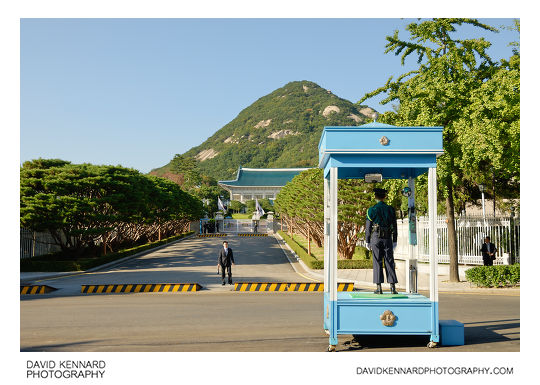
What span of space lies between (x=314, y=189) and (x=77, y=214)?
480 inches

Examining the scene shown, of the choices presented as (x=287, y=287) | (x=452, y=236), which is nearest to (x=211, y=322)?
(x=287, y=287)

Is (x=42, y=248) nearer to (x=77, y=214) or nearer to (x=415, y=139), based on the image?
(x=77, y=214)

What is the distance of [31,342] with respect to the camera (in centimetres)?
855

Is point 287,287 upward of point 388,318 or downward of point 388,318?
downward

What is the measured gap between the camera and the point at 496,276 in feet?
50.9

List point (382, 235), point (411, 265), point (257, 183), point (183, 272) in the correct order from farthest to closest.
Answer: point (257, 183) → point (183, 272) → point (411, 265) → point (382, 235)

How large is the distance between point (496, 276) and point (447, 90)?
6271mm

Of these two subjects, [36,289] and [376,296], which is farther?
[36,289]

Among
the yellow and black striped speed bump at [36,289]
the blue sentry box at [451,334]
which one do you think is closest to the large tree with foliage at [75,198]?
the yellow and black striped speed bump at [36,289]

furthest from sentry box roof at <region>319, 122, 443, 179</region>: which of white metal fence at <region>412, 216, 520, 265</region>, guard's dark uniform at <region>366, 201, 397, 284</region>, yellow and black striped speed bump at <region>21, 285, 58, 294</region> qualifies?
white metal fence at <region>412, 216, 520, 265</region>

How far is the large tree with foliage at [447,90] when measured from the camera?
602 inches

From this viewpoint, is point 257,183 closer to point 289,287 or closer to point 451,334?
point 289,287

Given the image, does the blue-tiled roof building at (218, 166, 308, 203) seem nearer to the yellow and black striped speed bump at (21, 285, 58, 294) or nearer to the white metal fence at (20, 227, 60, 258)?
the white metal fence at (20, 227, 60, 258)

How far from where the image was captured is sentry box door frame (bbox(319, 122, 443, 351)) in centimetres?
754
